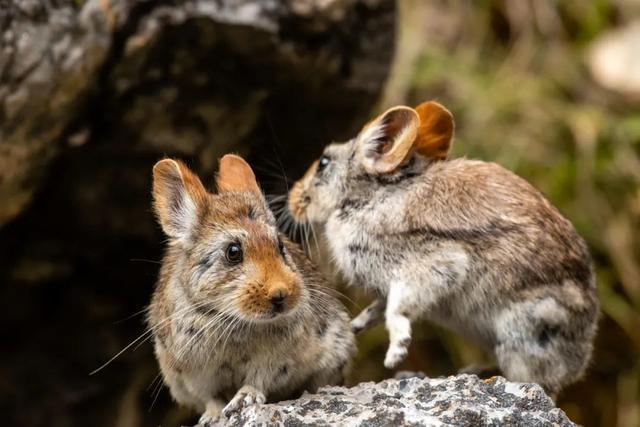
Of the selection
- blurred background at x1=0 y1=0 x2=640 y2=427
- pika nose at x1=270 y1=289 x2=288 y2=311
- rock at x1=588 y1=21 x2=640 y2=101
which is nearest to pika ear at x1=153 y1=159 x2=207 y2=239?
pika nose at x1=270 y1=289 x2=288 y2=311

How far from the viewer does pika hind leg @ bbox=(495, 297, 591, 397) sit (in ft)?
17.3

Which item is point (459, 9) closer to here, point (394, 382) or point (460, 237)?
point (460, 237)

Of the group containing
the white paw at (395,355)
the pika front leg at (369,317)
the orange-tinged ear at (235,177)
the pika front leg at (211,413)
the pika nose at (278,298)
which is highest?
the orange-tinged ear at (235,177)

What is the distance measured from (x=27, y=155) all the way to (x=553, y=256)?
320 centimetres

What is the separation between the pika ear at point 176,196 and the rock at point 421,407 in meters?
1.01

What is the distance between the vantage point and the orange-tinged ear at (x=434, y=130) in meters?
5.62

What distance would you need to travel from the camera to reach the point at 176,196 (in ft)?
17.0

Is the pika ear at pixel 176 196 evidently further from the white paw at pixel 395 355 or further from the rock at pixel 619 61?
the rock at pixel 619 61

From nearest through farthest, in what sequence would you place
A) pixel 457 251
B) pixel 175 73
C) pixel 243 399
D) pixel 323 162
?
pixel 243 399 < pixel 457 251 < pixel 323 162 < pixel 175 73

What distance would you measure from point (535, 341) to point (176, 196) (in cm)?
190

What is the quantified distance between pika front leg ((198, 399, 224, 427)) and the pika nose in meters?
0.65

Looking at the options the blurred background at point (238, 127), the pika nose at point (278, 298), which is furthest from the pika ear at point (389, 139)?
the pika nose at point (278, 298)

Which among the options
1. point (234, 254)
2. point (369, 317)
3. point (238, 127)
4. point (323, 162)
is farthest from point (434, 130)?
point (238, 127)

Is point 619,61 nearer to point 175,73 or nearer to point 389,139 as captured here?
point 175,73
